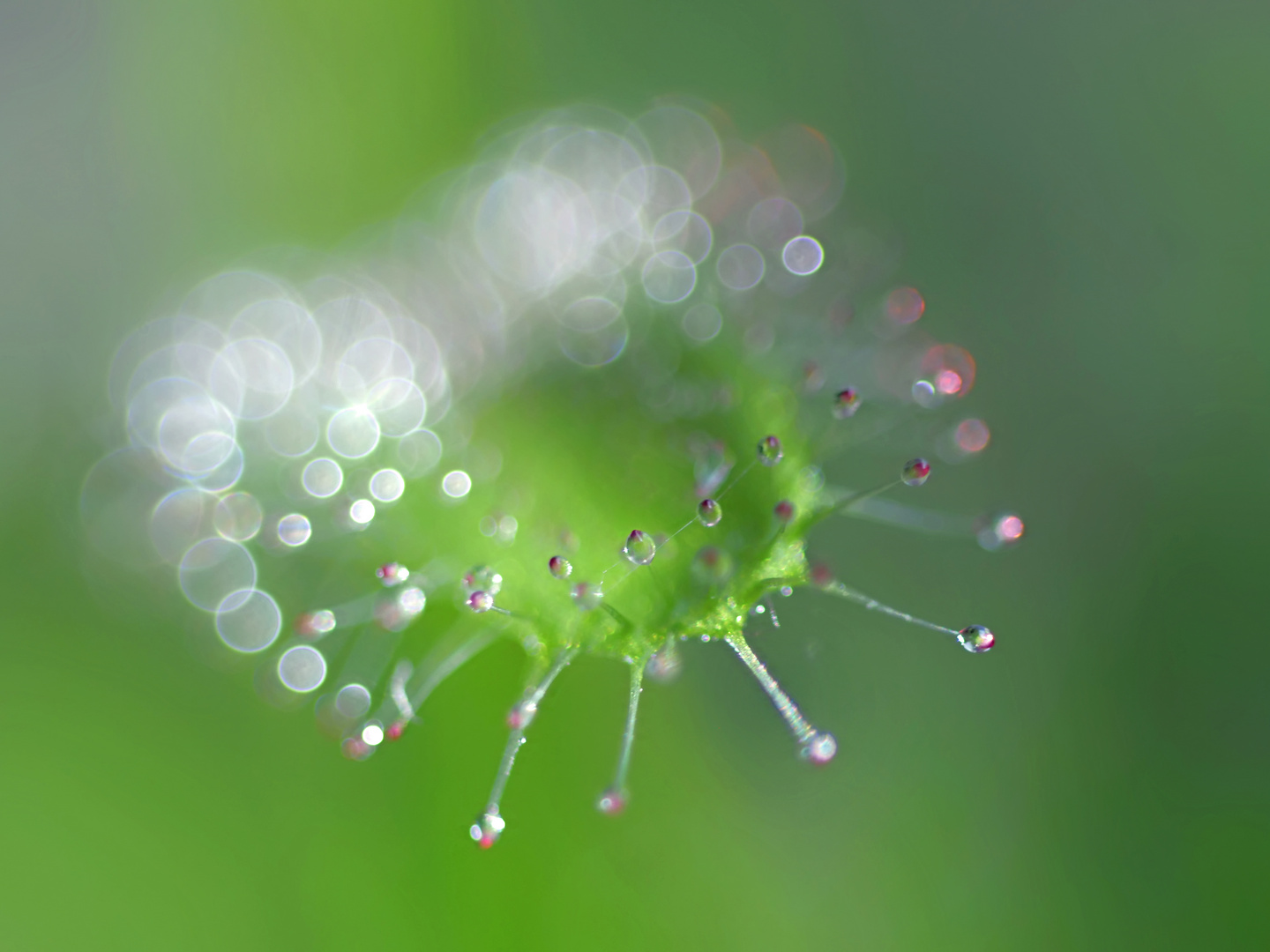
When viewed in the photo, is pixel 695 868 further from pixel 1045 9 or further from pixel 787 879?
pixel 1045 9

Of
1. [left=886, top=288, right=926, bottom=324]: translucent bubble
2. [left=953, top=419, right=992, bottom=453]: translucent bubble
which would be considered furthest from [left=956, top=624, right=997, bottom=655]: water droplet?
[left=886, top=288, right=926, bottom=324]: translucent bubble

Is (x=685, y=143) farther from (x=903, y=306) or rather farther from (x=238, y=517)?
(x=238, y=517)

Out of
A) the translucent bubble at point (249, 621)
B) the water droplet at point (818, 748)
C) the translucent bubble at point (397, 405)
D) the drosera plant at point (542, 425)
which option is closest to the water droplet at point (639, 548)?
the drosera plant at point (542, 425)

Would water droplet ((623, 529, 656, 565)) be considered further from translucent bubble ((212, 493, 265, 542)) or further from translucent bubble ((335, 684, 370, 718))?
translucent bubble ((212, 493, 265, 542))

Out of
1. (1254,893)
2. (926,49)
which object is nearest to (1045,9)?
(926,49)

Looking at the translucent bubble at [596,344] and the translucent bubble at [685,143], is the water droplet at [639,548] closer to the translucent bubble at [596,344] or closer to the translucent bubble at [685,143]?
the translucent bubble at [596,344]

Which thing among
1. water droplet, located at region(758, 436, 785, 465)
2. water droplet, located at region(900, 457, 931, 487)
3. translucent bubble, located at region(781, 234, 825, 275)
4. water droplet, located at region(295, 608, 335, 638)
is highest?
translucent bubble, located at region(781, 234, 825, 275)
